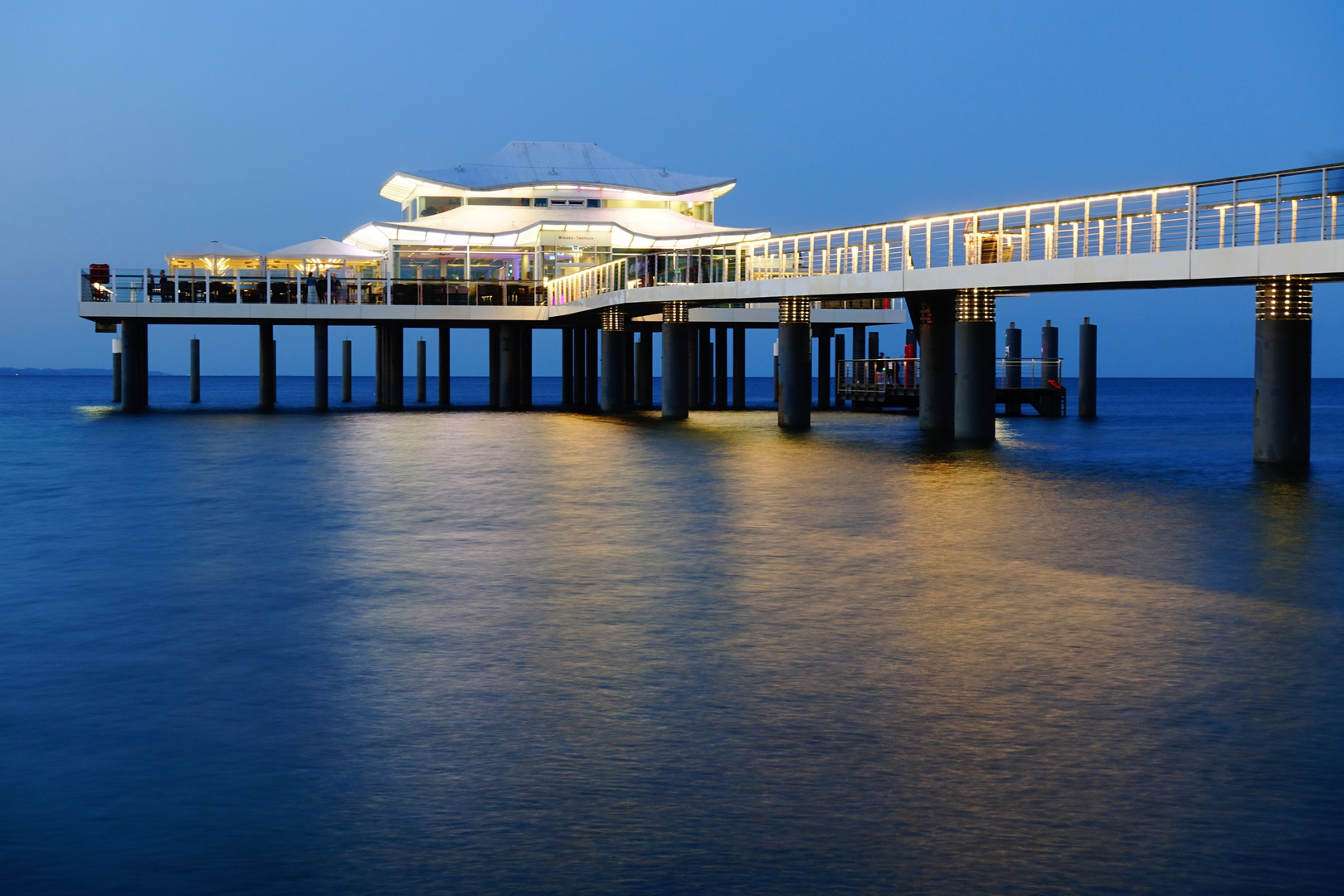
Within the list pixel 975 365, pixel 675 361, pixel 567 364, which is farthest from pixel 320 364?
pixel 975 365

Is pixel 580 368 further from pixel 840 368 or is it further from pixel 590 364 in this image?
pixel 840 368

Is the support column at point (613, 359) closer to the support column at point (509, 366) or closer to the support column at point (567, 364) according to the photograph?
the support column at point (509, 366)

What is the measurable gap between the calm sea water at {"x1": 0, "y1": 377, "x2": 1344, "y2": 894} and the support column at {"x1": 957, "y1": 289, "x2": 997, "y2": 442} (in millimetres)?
10384

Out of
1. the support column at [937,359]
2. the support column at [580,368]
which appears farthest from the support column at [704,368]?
the support column at [937,359]

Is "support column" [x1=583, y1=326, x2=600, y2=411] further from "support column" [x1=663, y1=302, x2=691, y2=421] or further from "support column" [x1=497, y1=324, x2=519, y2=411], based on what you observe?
"support column" [x1=663, y1=302, x2=691, y2=421]

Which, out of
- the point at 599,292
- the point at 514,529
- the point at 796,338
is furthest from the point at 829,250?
the point at 514,529

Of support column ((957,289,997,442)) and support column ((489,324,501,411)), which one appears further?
support column ((489,324,501,411))

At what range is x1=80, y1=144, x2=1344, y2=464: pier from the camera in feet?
78.2

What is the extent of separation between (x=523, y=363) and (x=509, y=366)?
95.9 inches

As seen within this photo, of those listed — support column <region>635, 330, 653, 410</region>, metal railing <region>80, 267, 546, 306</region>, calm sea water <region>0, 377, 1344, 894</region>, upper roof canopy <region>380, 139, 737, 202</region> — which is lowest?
calm sea water <region>0, 377, 1344, 894</region>

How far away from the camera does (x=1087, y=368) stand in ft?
156

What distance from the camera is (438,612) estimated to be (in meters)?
12.0

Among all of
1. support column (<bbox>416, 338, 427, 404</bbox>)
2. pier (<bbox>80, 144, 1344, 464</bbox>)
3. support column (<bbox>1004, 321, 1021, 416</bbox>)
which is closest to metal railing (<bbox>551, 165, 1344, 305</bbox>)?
pier (<bbox>80, 144, 1344, 464</bbox>)

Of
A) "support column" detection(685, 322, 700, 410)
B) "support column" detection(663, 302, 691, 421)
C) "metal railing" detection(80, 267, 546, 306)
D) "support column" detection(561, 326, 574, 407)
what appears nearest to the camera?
"support column" detection(663, 302, 691, 421)
